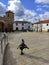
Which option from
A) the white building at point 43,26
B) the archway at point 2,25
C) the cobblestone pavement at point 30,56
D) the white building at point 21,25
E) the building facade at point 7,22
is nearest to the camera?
the cobblestone pavement at point 30,56

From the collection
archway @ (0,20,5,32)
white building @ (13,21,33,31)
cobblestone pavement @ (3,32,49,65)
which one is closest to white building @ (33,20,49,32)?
white building @ (13,21,33,31)

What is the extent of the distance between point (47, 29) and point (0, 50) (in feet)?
239

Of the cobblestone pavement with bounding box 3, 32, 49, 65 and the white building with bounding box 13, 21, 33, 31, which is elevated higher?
the white building with bounding box 13, 21, 33, 31

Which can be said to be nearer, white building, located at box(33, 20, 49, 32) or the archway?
the archway

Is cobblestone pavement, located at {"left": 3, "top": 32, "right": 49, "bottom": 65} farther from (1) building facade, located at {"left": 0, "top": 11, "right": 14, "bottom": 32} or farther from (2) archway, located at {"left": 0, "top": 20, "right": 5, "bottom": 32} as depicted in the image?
(2) archway, located at {"left": 0, "top": 20, "right": 5, "bottom": 32}

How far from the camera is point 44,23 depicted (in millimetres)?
85438

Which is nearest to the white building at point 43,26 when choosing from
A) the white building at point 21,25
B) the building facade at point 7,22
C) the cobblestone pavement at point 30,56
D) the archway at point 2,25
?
the white building at point 21,25

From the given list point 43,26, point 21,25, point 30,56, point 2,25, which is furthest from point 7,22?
point 30,56

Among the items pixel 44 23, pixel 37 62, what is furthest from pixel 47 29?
pixel 37 62

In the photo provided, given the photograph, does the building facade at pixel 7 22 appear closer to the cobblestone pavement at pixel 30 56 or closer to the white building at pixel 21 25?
the white building at pixel 21 25

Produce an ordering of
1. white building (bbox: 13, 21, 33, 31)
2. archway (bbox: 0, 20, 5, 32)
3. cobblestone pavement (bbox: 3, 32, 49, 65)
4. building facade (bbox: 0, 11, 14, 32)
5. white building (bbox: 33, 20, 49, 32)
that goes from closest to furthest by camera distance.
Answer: cobblestone pavement (bbox: 3, 32, 49, 65) → building facade (bbox: 0, 11, 14, 32) → archway (bbox: 0, 20, 5, 32) → white building (bbox: 33, 20, 49, 32) → white building (bbox: 13, 21, 33, 31)

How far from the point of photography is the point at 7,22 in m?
71.7

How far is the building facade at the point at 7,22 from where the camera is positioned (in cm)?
7112

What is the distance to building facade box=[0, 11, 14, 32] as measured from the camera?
7112 cm
